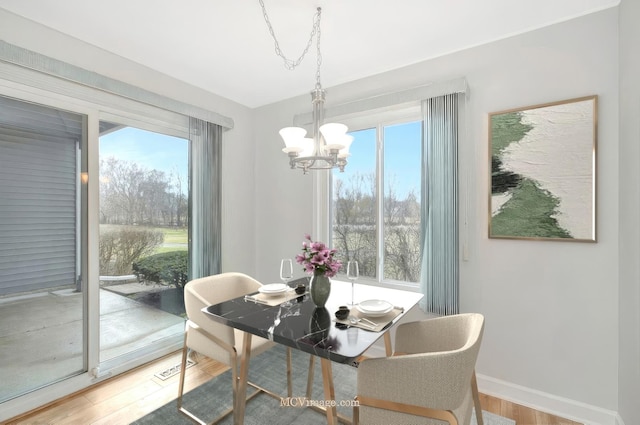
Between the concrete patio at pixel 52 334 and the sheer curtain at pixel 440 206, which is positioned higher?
the sheer curtain at pixel 440 206

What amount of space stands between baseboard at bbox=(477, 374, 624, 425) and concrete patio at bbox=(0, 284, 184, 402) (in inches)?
112

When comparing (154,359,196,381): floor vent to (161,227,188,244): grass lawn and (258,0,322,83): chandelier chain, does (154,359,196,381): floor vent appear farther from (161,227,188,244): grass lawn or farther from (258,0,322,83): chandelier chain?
(258,0,322,83): chandelier chain

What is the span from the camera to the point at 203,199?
293 centimetres

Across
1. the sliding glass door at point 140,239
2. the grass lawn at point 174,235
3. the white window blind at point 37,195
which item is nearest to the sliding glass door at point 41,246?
the white window blind at point 37,195

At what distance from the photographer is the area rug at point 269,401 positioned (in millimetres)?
1893

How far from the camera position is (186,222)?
2.94 meters

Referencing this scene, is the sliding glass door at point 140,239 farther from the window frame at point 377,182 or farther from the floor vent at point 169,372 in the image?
the window frame at point 377,182

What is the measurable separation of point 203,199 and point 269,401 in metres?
1.85

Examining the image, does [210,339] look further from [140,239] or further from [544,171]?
[544,171]

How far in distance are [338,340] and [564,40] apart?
7.60 ft

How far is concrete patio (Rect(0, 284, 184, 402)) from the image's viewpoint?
76.2 inches

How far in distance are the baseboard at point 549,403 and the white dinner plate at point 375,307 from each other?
4.04ft

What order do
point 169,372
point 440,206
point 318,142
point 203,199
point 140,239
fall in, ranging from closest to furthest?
point 318,142
point 440,206
point 169,372
point 140,239
point 203,199

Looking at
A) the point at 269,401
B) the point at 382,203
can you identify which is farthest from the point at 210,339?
the point at 382,203
